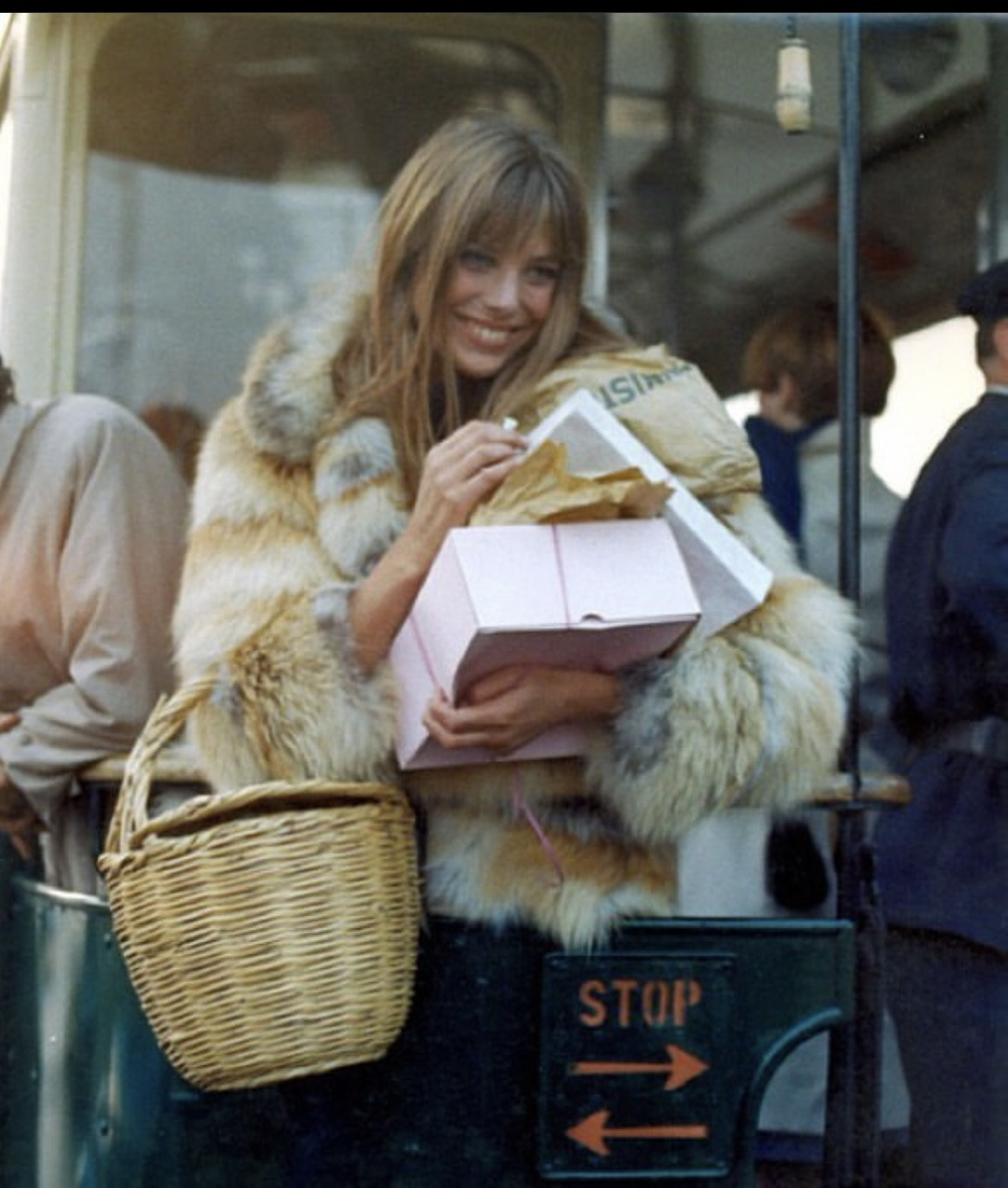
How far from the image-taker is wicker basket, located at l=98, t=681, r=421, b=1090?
2082 millimetres

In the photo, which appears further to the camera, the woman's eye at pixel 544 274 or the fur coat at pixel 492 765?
the woman's eye at pixel 544 274

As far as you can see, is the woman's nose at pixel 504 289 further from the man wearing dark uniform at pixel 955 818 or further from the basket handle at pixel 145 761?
the man wearing dark uniform at pixel 955 818

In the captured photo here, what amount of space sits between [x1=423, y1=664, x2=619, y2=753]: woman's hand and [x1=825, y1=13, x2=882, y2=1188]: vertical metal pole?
17.3 inches

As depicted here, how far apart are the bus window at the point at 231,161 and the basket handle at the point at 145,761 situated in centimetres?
80

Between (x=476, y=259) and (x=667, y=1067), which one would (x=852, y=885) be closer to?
(x=667, y=1067)

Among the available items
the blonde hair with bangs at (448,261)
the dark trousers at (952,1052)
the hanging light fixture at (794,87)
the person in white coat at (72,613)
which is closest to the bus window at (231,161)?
the person in white coat at (72,613)

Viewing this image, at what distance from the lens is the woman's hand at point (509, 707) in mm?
2109

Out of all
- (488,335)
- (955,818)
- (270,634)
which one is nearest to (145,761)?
(270,634)

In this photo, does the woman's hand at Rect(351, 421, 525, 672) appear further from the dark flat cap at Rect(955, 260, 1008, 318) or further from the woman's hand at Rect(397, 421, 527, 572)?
the dark flat cap at Rect(955, 260, 1008, 318)

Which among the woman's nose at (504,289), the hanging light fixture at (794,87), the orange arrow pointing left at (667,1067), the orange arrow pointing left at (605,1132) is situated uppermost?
the hanging light fixture at (794,87)

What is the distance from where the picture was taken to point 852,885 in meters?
2.40

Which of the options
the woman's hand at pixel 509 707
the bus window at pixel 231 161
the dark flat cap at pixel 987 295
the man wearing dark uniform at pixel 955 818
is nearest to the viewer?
the woman's hand at pixel 509 707

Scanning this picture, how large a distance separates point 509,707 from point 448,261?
615 mm

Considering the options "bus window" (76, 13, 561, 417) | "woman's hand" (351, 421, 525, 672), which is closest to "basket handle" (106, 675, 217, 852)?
"woman's hand" (351, 421, 525, 672)
